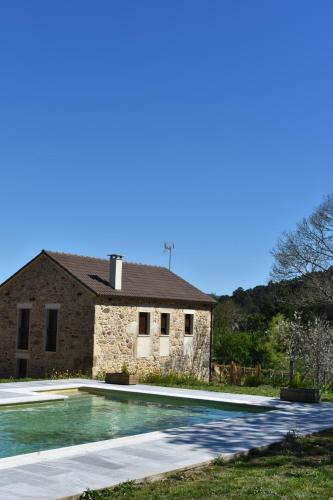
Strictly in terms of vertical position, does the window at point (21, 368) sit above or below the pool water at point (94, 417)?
above

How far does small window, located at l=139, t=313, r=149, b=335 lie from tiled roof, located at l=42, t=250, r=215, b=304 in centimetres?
88

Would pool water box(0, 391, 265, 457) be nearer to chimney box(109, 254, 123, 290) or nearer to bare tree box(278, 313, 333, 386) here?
chimney box(109, 254, 123, 290)

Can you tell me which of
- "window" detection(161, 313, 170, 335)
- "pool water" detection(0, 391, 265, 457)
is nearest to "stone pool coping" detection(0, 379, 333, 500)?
"pool water" detection(0, 391, 265, 457)

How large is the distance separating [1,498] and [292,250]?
27.8m

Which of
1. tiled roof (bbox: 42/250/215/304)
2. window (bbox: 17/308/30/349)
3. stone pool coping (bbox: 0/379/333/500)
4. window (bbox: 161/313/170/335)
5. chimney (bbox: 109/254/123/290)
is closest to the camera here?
stone pool coping (bbox: 0/379/333/500)

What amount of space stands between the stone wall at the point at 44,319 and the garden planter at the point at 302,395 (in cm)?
897

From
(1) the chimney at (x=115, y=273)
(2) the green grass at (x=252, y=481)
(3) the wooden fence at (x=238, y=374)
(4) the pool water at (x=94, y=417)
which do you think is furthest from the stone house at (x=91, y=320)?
(2) the green grass at (x=252, y=481)

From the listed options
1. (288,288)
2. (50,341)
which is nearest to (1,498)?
(50,341)

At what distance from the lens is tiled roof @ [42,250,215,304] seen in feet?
78.0

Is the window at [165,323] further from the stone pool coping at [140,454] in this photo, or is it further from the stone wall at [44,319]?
the stone pool coping at [140,454]

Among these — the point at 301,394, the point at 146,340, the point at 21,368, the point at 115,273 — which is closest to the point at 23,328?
the point at 21,368

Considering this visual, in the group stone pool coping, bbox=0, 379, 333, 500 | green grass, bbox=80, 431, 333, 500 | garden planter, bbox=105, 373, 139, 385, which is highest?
garden planter, bbox=105, 373, 139, 385

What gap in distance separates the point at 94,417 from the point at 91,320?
31.8ft

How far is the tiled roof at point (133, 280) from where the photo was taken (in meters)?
23.8
